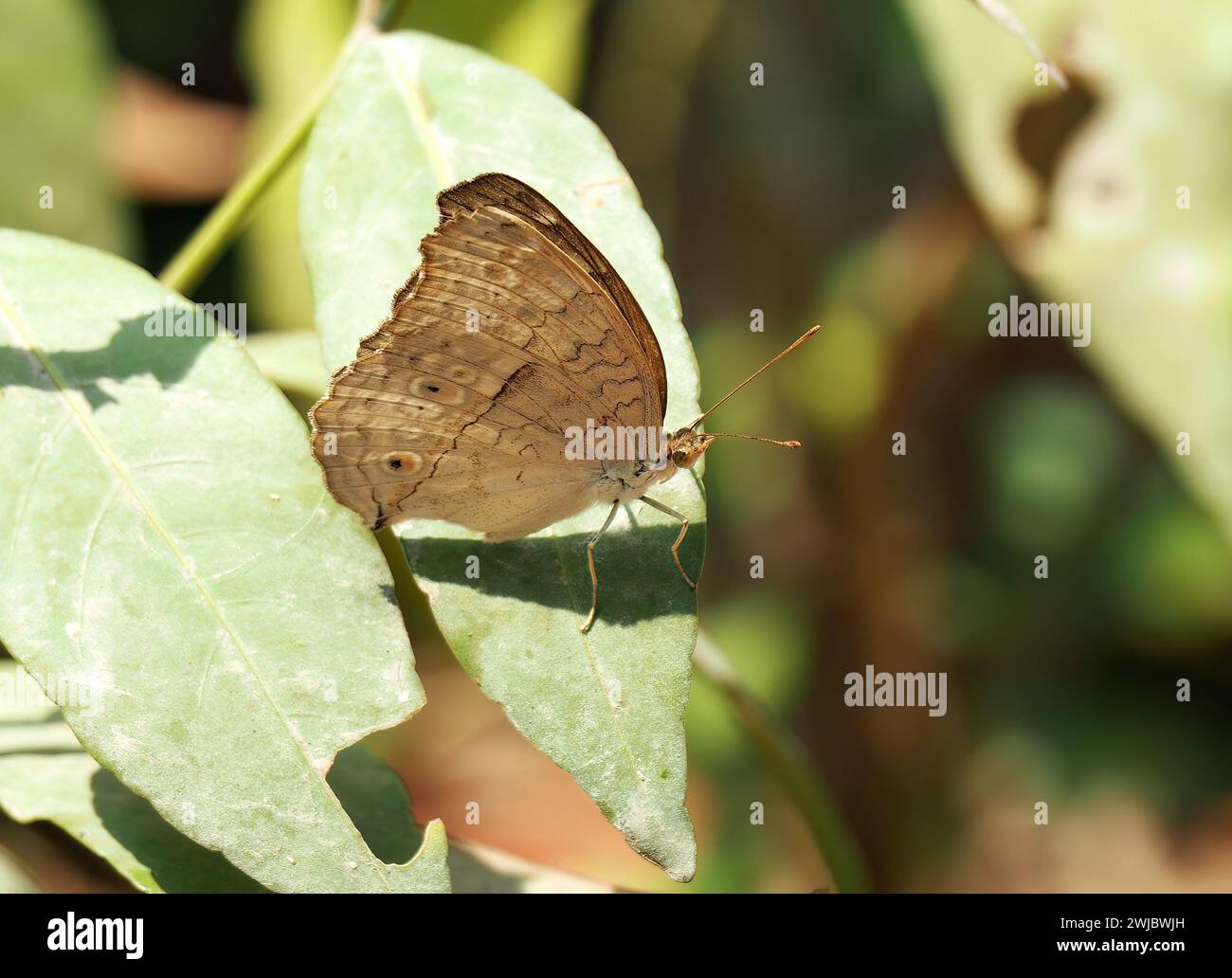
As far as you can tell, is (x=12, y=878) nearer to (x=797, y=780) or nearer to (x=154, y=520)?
(x=154, y=520)

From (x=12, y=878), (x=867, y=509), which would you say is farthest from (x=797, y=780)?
(x=867, y=509)

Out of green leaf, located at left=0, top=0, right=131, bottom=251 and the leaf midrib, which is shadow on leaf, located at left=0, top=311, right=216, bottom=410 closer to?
the leaf midrib

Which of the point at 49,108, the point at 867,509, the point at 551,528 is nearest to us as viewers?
the point at 551,528

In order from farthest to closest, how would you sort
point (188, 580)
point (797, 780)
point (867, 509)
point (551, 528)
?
point (867, 509) < point (797, 780) < point (551, 528) < point (188, 580)

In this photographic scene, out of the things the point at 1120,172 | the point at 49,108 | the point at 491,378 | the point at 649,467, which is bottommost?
the point at 649,467

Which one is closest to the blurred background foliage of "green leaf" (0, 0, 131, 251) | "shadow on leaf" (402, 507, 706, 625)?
"green leaf" (0, 0, 131, 251)

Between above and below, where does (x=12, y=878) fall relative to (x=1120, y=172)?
below

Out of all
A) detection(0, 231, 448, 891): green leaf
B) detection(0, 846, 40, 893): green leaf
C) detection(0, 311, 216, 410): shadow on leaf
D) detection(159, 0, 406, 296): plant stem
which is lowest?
detection(0, 846, 40, 893): green leaf
